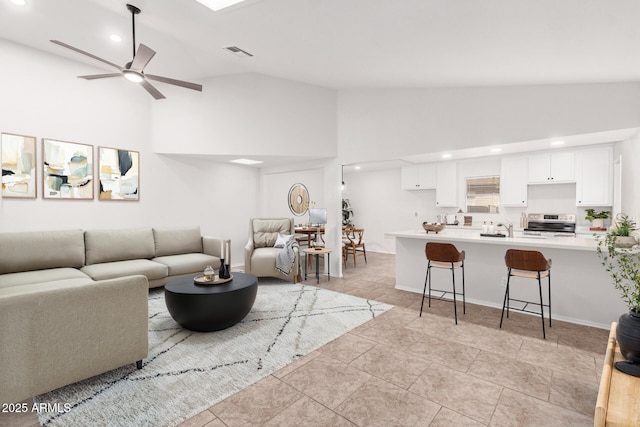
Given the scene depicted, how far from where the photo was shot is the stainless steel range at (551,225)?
501 centimetres

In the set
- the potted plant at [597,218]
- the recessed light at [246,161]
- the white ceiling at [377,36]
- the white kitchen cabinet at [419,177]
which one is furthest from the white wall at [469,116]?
the white kitchen cabinet at [419,177]

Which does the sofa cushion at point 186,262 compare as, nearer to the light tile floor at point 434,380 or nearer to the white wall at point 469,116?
the light tile floor at point 434,380

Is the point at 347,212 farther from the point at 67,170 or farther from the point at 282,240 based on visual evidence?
the point at 67,170

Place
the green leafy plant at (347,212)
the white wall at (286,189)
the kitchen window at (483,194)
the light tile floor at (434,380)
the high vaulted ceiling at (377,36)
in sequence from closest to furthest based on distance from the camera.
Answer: the light tile floor at (434,380) < the high vaulted ceiling at (377,36) < the kitchen window at (483,194) < the white wall at (286,189) < the green leafy plant at (347,212)

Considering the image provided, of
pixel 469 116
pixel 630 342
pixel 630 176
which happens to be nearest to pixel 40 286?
pixel 630 342

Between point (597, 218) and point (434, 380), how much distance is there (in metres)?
4.24

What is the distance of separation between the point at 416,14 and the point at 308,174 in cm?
410

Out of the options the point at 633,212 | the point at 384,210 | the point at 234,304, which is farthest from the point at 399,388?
the point at 384,210

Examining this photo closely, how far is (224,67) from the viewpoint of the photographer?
4965mm

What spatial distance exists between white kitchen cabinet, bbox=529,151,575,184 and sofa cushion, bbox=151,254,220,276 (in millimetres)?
5741

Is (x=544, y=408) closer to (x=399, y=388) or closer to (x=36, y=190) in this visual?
(x=399, y=388)

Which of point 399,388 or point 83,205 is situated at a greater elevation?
point 83,205

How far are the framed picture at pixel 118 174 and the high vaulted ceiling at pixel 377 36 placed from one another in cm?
136

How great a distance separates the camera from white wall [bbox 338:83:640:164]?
11.2ft
